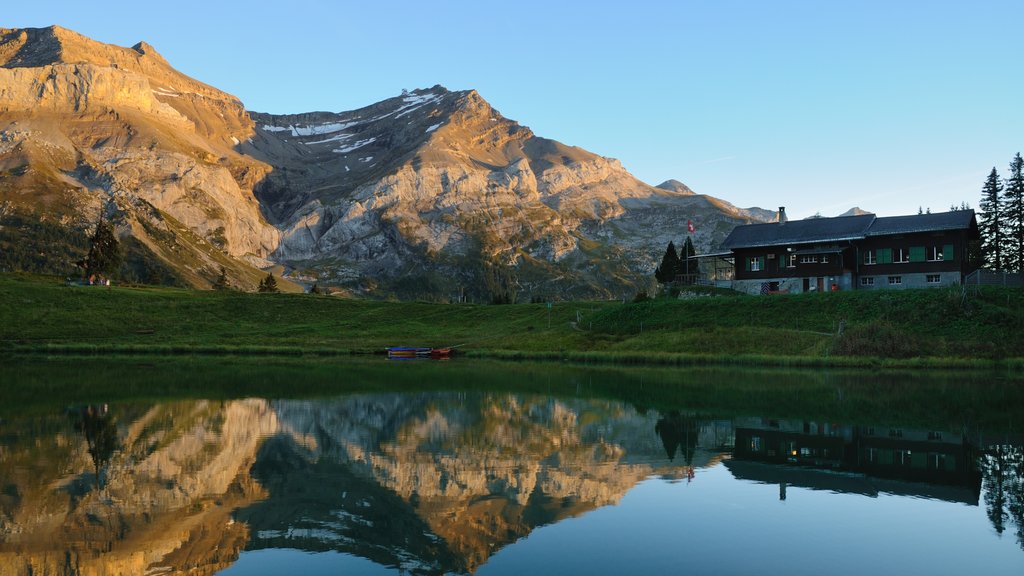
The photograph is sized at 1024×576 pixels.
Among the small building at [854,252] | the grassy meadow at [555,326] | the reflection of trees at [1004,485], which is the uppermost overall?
the small building at [854,252]

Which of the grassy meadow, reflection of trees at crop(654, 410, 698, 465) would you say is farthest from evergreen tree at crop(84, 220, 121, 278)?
reflection of trees at crop(654, 410, 698, 465)

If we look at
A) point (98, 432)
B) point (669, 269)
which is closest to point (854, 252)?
point (669, 269)

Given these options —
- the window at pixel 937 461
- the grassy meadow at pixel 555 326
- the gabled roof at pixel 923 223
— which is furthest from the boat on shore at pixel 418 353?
the window at pixel 937 461

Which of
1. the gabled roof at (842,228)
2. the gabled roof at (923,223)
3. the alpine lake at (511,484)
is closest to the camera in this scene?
the alpine lake at (511,484)

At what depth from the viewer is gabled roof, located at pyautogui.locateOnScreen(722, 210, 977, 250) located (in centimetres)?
8631

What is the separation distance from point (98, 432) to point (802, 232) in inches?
3422

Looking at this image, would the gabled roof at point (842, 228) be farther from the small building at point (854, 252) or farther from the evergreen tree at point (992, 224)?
the evergreen tree at point (992, 224)

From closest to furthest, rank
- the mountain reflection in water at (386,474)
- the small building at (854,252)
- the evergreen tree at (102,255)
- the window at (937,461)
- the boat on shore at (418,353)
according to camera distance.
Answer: the mountain reflection in water at (386,474), the window at (937,461), the boat on shore at (418,353), the small building at (854,252), the evergreen tree at (102,255)

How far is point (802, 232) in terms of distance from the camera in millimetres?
96625

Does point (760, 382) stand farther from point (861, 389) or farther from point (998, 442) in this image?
point (998, 442)

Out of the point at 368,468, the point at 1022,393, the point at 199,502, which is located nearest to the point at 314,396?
the point at 368,468

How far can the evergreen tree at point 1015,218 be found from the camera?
111812 millimetres

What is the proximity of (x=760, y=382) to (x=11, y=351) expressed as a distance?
7673 centimetres

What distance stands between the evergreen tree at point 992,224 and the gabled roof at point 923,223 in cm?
3449
